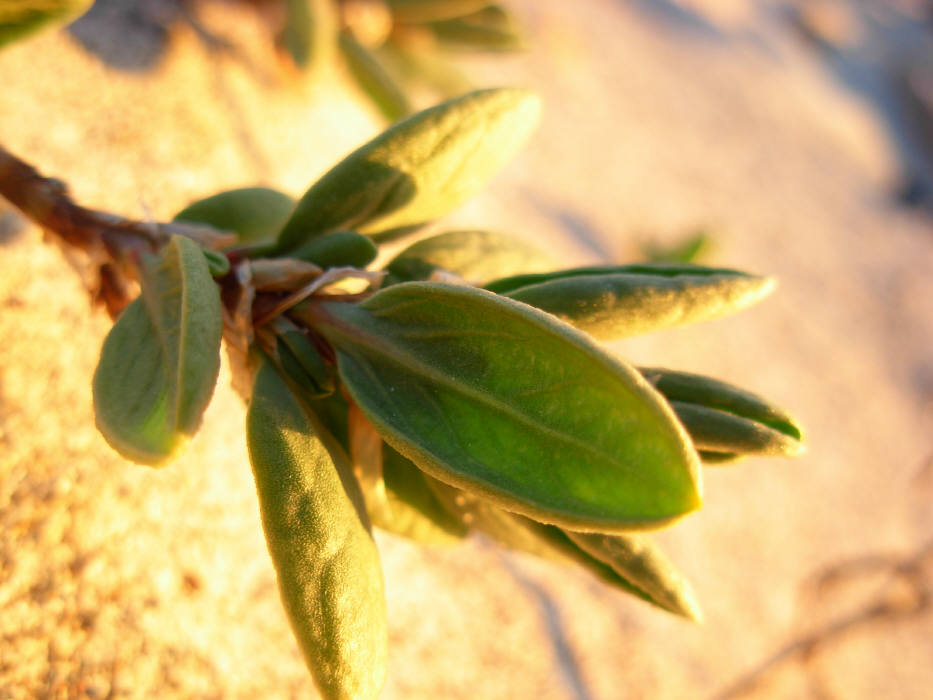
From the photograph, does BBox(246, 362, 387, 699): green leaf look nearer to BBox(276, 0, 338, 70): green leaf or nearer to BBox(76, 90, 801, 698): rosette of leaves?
BBox(76, 90, 801, 698): rosette of leaves

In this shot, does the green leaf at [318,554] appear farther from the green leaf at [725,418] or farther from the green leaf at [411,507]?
the green leaf at [725,418]

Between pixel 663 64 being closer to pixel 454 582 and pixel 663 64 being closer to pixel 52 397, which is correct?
pixel 454 582

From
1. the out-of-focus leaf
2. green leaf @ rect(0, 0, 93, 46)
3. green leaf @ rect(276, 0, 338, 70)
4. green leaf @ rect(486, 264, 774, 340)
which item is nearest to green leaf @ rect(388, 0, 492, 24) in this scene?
green leaf @ rect(276, 0, 338, 70)

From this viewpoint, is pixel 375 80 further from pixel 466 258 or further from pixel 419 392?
pixel 419 392

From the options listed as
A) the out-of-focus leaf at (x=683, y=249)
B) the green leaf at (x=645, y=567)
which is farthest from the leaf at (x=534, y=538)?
the out-of-focus leaf at (x=683, y=249)

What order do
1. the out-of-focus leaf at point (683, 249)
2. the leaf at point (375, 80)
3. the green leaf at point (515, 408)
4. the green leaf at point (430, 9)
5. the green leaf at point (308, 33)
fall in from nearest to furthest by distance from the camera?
the green leaf at point (515, 408)
the green leaf at point (308, 33)
the leaf at point (375, 80)
the green leaf at point (430, 9)
the out-of-focus leaf at point (683, 249)
